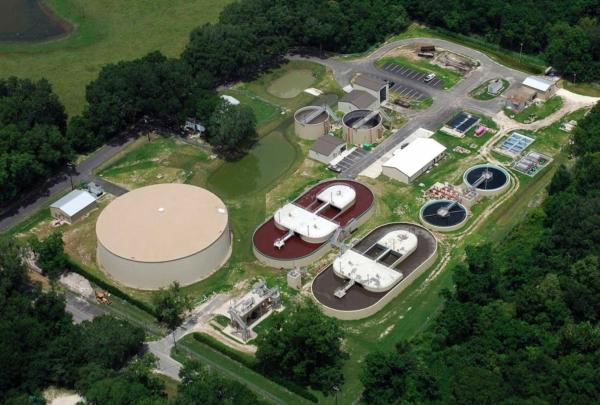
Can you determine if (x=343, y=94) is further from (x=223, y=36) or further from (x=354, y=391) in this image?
(x=354, y=391)

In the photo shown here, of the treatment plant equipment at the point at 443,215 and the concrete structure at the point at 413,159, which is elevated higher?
the concrete structure at the point at 413,159

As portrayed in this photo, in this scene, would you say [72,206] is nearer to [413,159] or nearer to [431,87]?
[413,159]

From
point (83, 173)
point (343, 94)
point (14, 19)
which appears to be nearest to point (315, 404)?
point (83, 173)

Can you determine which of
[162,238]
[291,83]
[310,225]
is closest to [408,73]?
[291,83]

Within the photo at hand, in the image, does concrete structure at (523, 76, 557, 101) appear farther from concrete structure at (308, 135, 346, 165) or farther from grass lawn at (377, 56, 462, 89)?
concrete structure at (308, 135, 346, 165)

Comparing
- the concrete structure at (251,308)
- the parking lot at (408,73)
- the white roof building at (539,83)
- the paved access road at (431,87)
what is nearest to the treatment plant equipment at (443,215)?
the paved access road at (431,87)

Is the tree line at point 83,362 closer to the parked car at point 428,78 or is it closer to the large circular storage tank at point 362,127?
the large circular storage tank at point 362,127

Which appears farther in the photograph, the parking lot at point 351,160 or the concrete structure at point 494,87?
the concrete structure at point 494,87
